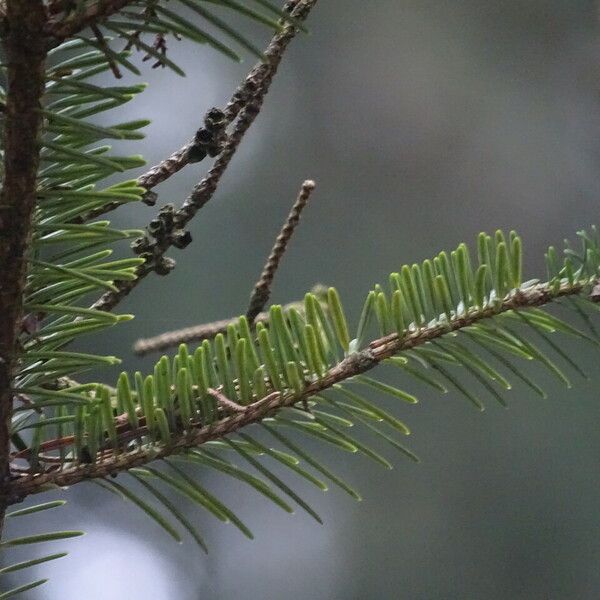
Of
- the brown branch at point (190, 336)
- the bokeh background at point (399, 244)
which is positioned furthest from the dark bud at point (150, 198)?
the bokeh background at point (399, 244)

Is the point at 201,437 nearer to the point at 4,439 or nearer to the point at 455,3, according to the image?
the point at 4,439


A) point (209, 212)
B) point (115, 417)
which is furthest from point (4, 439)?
point (209, 212)

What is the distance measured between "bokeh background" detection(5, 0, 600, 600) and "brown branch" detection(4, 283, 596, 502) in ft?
2.30

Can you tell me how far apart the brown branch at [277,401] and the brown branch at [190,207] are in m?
0.05

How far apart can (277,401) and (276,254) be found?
0.08 metres

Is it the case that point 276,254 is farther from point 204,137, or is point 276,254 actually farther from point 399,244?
point 399,244

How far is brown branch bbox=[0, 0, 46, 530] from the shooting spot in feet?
0.48

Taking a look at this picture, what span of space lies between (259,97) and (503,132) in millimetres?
1112

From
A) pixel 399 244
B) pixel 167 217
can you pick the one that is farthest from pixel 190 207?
pixel 399 244

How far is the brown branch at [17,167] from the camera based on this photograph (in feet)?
0.48

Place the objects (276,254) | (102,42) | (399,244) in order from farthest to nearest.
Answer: (399,244)
(276,254)
(102,42)

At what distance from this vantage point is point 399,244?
1171 mm

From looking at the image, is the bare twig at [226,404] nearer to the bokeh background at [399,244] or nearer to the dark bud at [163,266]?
the dark bud at [163,266]

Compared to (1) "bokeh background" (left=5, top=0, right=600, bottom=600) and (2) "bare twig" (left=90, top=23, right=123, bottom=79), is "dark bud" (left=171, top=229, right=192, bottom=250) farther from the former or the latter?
(1) "bokeh background" (left=5, top=0, right=600, bottom=600)
